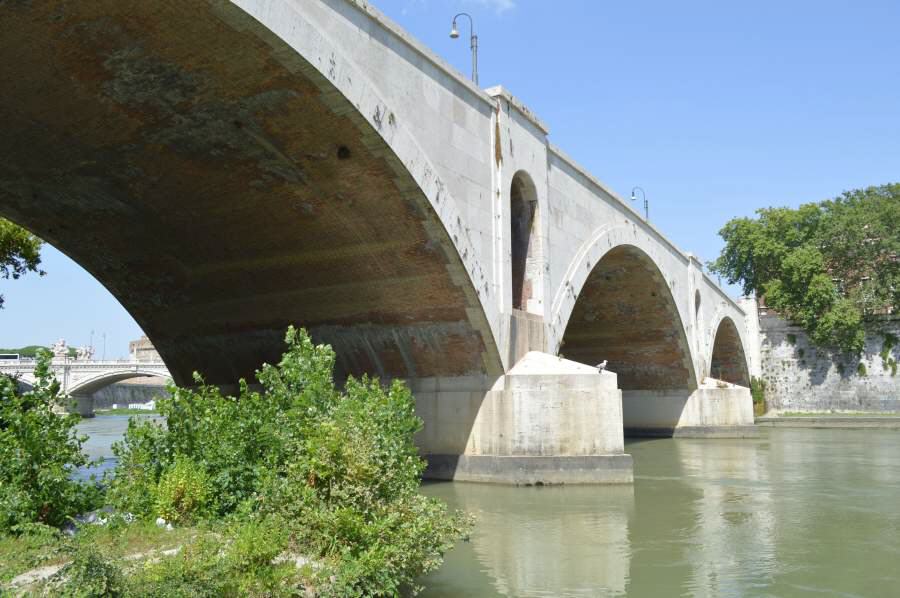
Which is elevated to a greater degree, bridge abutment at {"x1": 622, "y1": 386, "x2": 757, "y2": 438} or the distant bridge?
the distant bridge

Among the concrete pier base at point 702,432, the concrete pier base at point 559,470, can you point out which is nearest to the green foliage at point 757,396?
the concrete pier base at point 702,432

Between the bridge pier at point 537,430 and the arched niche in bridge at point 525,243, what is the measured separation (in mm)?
2586

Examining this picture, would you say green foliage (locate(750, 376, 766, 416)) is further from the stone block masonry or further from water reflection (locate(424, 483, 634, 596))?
water reflection (locate(424, 483, 634, 596))

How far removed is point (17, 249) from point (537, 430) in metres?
14.4

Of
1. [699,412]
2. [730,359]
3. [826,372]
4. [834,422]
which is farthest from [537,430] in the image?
[826,372]

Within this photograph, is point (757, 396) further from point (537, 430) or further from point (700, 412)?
point (537, 430)

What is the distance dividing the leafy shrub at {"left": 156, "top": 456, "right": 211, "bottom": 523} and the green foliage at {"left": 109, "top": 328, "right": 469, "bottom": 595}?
14mm

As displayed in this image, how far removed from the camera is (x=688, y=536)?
12.0 m

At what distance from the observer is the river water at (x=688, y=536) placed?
902 centimetres

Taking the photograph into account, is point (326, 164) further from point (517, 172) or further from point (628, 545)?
point (628, 545)

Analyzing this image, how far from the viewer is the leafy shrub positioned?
7828 millimetres

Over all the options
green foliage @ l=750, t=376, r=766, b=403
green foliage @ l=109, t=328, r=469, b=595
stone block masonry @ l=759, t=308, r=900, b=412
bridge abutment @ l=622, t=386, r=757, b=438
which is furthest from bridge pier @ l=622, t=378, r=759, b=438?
green foliage @ l=109, t=328, r=469, b=595

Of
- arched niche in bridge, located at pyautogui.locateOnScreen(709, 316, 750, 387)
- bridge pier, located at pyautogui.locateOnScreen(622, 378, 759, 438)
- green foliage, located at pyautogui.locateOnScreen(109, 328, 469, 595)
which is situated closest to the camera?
green foliage, located at pyautogui.locateOnScreen(109, 328, 469, 595)

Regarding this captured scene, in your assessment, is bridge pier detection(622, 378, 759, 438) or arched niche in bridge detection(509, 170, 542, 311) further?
bridge pier detection(622, 378, 759, 438)
